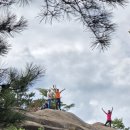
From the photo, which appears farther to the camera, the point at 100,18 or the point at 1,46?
the point at 1,46

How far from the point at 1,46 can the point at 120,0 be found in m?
2.94

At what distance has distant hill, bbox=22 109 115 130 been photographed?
24641 millimetres

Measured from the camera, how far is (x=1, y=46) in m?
9.54

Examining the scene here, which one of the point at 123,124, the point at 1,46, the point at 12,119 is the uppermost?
the point at 123,124

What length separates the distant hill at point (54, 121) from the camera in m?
24.6

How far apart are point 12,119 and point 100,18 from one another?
3.50 metres

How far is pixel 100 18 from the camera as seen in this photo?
8.06 metres

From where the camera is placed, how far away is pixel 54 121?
2662 cm

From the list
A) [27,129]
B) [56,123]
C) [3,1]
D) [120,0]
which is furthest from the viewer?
[56,123]

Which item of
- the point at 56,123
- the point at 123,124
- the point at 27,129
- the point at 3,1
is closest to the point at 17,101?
the point at 3,1

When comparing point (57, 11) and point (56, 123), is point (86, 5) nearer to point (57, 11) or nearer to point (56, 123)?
point (57, 11)

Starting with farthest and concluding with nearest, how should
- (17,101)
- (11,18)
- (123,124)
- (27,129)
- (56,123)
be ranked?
(123,124), (56,123), (27,129), (17,101), (11,18)

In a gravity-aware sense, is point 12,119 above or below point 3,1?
below

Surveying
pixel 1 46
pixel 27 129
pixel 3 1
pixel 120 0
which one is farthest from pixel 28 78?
pixel 27 129
